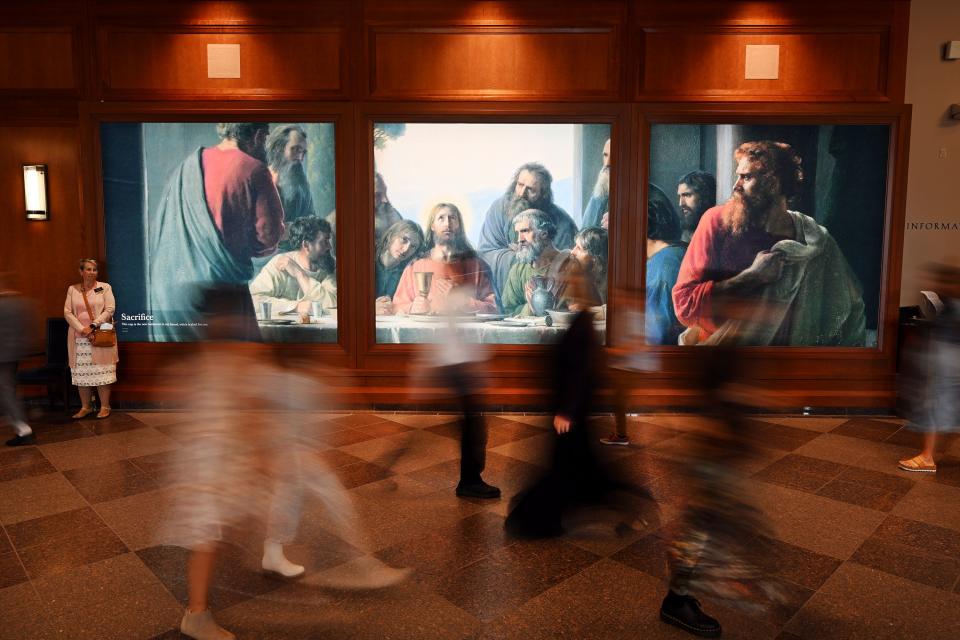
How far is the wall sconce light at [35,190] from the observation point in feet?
25.8

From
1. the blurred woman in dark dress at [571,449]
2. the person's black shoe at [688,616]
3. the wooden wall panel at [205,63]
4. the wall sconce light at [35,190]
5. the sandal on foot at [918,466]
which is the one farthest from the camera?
the wall sconce light at [35,190]

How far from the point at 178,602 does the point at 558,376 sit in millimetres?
2493

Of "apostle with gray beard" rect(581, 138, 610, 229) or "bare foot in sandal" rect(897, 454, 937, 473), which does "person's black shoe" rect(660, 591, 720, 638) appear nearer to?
"bare foot in sandal" rect(897, 454, 937, 473)

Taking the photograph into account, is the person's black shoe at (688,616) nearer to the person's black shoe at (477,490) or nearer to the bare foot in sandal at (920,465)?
the person's black shoe at (477,490)

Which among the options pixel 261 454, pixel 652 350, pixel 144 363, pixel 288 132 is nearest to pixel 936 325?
pixel 652 350

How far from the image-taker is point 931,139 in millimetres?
8438

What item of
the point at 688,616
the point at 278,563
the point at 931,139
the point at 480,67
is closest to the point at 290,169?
the point at 480,67

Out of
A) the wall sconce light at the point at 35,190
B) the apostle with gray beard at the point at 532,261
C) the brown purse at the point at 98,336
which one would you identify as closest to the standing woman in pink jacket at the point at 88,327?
the brown purse at the point at 98,336

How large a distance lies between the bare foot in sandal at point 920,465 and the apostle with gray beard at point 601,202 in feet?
12.8

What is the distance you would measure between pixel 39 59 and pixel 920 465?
10.3 metres

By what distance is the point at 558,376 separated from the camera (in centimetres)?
404

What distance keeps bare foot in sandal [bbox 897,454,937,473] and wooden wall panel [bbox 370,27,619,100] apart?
486 cm

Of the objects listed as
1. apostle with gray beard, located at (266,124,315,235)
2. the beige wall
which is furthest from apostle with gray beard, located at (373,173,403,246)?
the beige wall

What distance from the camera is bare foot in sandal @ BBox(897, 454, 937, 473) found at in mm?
5707
